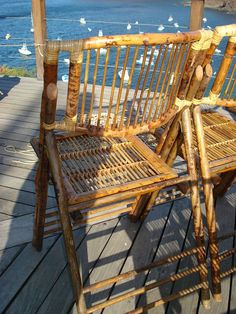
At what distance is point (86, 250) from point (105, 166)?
675mm

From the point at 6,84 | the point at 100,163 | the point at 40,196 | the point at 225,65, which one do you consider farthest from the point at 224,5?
the point at 40,196

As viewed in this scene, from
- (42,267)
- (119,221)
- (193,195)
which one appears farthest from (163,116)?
(42,267)

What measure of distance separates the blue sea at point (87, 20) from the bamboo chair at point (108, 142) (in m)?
11.8

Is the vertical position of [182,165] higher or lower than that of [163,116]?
lower

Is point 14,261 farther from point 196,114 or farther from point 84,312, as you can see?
point 196,114

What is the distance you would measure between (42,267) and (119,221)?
0.64 meters

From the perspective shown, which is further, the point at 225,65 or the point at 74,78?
the point at 225,65

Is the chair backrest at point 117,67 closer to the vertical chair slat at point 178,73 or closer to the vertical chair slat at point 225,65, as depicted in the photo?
the vertical chair slat at point 178,73

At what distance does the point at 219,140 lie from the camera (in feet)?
5.90

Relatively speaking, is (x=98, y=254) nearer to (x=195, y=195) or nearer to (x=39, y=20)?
(x=195, y=195)

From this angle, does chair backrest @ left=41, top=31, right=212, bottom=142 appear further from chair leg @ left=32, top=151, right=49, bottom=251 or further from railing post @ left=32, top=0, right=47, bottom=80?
railing post @ left=32, top=0, right=47, bottom=80

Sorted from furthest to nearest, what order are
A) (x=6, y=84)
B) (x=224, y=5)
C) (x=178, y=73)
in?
(x=224, y=5), (x=6, y=84), (x=178, y=73)

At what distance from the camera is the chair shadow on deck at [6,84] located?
4.08m

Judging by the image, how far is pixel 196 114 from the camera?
145cm
